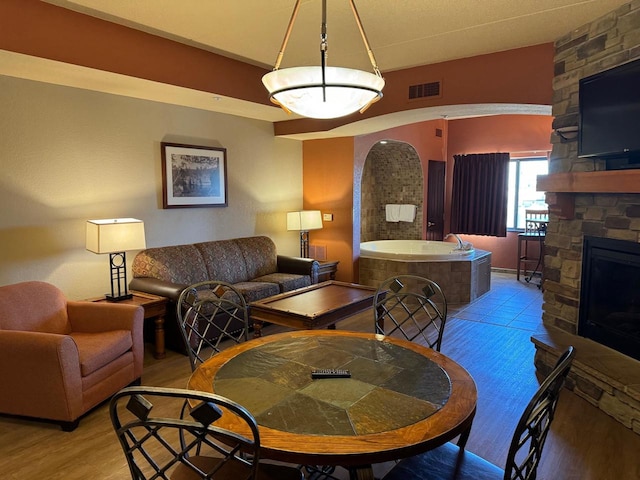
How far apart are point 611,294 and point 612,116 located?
1.33 metres

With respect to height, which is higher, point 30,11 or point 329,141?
point 30,11

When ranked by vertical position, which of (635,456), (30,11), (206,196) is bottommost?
(635,456)

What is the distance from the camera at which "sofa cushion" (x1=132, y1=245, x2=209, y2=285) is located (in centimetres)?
420

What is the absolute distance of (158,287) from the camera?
3.90 m

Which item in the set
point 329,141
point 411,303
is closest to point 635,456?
point 411,303

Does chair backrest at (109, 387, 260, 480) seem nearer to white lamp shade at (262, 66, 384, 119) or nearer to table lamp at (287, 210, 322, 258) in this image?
white lamp shade at (262, 66, 384, 119)

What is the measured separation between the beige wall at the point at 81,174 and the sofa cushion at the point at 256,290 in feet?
2.91

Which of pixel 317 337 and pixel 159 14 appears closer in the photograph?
pixel 317 337

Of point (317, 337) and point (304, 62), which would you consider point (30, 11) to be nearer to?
point (304, 62)

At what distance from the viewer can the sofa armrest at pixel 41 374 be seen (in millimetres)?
2559

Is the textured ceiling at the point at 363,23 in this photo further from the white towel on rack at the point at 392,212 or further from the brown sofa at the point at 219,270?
the white towel on rack at the point at 392,212

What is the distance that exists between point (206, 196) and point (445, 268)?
10.7ft

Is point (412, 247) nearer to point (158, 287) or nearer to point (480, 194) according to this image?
point (480, 194)

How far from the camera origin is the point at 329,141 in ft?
19.7
